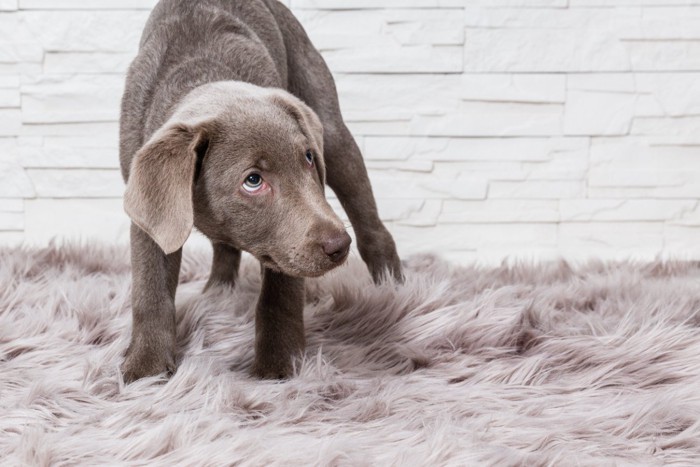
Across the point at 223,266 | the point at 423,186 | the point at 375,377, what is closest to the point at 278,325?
the point at 375,377

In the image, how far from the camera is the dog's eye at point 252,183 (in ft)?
4.94

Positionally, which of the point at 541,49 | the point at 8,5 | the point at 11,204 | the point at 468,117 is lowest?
the point at 11,204

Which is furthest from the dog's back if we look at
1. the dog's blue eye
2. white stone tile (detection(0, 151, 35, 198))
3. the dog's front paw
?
white stone tile (detection(0, 151, 35, 198))

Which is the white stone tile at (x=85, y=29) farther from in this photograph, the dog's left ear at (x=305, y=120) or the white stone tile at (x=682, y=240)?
the white stone tile at (x=682, y=240)

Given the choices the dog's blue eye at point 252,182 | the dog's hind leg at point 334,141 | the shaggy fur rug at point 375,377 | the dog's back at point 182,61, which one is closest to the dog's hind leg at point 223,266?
the shaggy fur rug at point 375,377

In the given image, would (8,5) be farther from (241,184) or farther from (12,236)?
(241,184)

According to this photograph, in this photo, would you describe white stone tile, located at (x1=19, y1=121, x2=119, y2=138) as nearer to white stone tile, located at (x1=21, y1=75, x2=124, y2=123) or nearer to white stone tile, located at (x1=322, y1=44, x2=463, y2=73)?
white stone tile, located at (x1=21, y1=75, x2=124, y2=123)

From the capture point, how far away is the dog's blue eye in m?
1.51

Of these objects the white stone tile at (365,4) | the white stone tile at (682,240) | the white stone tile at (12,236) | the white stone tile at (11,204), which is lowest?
the white stone tile at (12,236)

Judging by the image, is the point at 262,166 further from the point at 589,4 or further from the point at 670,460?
the point at 589,4

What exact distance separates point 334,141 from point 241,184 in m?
0.62

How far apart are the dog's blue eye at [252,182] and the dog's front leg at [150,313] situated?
28cm

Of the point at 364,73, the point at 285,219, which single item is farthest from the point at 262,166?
the point at 364,73

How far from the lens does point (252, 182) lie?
151 centimetres
